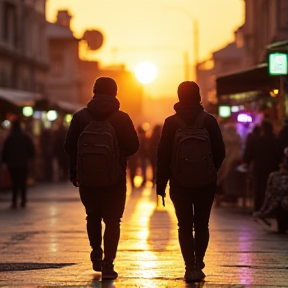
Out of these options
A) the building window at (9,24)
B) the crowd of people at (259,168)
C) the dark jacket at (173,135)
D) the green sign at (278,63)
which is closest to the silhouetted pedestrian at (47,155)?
the crowd of people at (259,168)

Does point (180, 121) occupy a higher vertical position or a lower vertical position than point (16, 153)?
higher

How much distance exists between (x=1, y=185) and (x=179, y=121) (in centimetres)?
1949

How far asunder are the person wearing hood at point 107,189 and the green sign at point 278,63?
8713mm

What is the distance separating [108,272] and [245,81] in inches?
495

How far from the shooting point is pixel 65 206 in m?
24.0

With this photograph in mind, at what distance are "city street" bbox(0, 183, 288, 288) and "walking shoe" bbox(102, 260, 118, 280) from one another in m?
0.08

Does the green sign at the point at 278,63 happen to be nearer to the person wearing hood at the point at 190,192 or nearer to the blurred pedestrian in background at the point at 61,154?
the person wearing hood at the point at 190,192

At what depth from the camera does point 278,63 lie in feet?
63.7

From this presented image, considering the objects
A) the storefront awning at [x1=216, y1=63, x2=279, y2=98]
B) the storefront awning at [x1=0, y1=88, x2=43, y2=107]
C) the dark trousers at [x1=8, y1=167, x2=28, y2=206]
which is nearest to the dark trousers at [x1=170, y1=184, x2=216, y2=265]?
the storefront awning at [x1=216, y1=63, x2=279, y2=98]

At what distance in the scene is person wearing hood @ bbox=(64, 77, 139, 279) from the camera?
1085 cm

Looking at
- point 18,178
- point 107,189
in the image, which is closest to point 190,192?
point 107,189

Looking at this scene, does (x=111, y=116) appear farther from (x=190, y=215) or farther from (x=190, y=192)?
(x=190, y=215)

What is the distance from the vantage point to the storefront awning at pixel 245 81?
21656 mm

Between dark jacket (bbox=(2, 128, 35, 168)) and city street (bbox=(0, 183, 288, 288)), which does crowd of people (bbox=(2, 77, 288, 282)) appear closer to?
city street (bbox=(0, 183, 288, 288))
